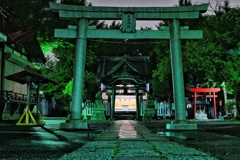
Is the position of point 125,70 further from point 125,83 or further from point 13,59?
point 13,59

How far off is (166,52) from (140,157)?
24.1 meters

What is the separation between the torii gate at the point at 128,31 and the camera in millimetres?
11383

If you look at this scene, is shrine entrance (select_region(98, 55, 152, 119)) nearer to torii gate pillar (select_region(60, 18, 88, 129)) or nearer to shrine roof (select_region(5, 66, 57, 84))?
shrine roof (select_region(5, 66, 57, 84))

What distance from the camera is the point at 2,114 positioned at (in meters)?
19.6

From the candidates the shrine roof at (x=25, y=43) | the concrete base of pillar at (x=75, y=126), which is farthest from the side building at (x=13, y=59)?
the concrete base of pillar at (x=75, y=126)

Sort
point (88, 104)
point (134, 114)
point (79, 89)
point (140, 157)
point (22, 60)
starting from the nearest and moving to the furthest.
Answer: point (140, 157) < point (79, 89) < point (22, 60) < point (88, 104) < point (134, 114)

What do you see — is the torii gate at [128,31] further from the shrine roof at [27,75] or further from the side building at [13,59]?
the side building at [13,59]

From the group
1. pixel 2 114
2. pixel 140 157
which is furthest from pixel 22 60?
pixel 140 157

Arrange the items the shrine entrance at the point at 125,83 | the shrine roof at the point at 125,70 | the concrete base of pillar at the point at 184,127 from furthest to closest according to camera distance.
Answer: the shrine entrance at the point at 125,83 → the shrine roof at the point at 125,70 → the concrete base of pillar at the point at 184,127

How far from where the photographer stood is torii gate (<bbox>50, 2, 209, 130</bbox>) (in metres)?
11.4

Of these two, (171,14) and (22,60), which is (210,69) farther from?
(22,60)

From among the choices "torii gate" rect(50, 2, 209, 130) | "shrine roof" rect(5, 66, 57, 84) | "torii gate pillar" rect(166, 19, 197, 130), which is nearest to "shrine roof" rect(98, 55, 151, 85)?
"shrine roof" rect(5, 66, 57, 84)

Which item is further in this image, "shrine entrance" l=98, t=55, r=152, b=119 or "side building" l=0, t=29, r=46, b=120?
"shrine entrance" l=98, t=55, r=152, b=119

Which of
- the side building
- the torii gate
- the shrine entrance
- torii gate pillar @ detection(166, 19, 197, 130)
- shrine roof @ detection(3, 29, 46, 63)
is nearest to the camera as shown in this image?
torii gate pillar @ detection(166, 19, 197, 130)
